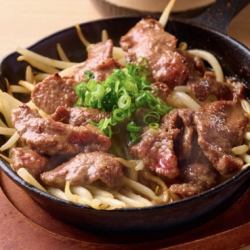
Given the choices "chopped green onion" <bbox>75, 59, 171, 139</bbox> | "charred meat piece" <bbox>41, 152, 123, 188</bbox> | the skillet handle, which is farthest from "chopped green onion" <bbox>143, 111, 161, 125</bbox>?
the skillet handle

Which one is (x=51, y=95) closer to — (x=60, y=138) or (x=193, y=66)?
(x=60, y=138)

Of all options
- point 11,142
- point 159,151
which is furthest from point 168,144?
point 11,142

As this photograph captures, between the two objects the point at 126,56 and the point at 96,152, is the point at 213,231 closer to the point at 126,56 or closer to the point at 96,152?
the point at 96,152

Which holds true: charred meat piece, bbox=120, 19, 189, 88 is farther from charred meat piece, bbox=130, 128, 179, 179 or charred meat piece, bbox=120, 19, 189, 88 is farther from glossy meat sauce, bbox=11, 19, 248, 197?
charred meat piece, bbox=130, 128, 179, 179

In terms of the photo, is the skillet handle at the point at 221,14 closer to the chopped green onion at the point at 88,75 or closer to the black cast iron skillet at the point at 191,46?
the black cast iron skillet at the point at 191,46

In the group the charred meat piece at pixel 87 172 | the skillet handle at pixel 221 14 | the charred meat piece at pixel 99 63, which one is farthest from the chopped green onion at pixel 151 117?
the skillet handle at pixel 221 14

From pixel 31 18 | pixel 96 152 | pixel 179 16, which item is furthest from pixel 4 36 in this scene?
pixel 96 152
